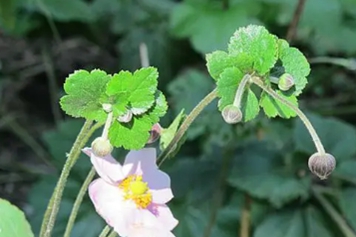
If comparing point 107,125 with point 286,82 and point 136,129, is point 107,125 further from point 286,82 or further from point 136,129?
point 286,82

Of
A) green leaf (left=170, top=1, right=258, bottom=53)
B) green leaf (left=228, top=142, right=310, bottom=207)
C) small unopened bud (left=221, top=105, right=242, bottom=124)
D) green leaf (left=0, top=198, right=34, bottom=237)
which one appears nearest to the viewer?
small unopened bud (left=221, top=105, right=242, bottom=124)

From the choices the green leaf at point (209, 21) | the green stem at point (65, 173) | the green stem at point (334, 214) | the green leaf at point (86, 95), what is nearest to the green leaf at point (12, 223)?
the green stem at point (65, 173)

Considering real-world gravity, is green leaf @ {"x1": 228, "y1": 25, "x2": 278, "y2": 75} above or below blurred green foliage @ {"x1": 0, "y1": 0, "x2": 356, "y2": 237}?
below

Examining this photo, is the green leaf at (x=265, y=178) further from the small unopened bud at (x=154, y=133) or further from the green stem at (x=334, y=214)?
the small unopened bud at (x=154, y=133)

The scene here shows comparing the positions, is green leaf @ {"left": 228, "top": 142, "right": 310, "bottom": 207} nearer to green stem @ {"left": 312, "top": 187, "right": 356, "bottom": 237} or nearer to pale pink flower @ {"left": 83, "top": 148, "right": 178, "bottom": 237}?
green stem @ {"left": 312, "top": 187, "right": 356, "bottom": 237}

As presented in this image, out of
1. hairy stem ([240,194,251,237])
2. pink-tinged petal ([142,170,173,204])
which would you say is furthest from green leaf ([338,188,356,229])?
pink-tinged petal ([142,170,173,204])

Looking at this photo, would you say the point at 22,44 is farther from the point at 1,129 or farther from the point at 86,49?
the point at 1,129
